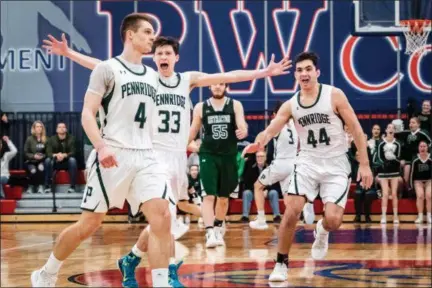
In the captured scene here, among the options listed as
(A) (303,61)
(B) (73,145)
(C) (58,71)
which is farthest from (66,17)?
(A) (303,61)

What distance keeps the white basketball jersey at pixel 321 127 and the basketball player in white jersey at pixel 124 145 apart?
7.84ft

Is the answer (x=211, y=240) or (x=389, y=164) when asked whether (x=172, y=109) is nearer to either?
(x=211, y=240)

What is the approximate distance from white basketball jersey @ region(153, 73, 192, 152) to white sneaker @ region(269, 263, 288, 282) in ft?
5.67

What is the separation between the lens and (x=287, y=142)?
15.6m

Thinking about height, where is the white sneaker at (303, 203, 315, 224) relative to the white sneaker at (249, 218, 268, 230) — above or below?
above

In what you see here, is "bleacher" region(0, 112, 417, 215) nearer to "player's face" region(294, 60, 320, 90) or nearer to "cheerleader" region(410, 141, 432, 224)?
"cheerleader" region(410, 141, 432, 224)

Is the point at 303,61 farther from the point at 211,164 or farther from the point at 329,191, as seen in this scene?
the point at 211,164

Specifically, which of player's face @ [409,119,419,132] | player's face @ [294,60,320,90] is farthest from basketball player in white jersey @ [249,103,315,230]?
player's face @ [294,60,320,90]

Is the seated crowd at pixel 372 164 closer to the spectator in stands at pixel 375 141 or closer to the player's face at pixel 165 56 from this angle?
the spectator in stands at pixel 375 141

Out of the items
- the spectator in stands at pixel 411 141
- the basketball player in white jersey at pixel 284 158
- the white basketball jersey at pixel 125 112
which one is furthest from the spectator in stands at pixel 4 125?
the white basketball jersey at pixel 125 112

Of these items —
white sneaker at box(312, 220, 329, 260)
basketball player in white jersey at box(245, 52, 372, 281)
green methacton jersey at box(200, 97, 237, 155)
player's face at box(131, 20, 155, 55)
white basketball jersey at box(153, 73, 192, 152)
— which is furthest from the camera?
green methacton jersey at box(200, 97, 237, 155)

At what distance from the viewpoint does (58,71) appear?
76.1 ft

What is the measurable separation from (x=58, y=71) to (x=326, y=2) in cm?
712

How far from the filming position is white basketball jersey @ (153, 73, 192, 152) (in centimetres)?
891
